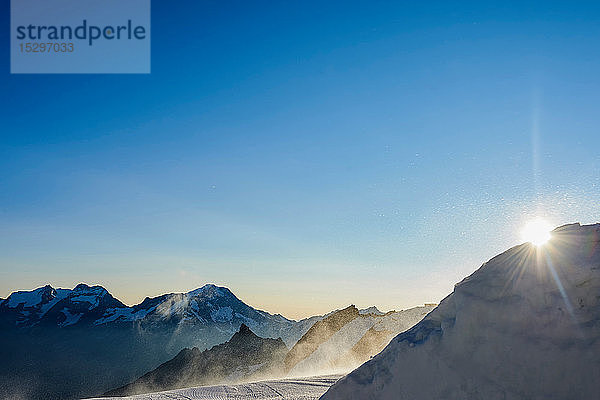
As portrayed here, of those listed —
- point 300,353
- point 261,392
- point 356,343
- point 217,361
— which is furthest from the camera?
point 217,361

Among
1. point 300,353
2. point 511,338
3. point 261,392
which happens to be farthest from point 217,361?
point 511,338

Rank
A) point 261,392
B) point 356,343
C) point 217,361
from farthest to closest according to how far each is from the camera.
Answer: point 217,361, point 356,343, point 261,392

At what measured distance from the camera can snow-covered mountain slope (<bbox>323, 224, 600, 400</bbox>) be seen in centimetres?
592

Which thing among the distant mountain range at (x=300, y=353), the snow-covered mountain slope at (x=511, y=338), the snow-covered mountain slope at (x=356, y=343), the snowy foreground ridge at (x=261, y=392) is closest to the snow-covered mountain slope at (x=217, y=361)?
the distant mountain range at (x=300, y=353)

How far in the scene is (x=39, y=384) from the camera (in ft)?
468

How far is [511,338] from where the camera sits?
6426 mm

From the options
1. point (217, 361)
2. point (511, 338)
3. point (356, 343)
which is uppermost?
point (511, 338)

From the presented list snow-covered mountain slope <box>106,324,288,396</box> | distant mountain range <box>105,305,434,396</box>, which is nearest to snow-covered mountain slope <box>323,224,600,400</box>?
distant mountain range <box>105,305,434,396</box>

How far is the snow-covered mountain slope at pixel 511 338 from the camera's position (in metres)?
5.92

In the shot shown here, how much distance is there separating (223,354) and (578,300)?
79777 millimetres

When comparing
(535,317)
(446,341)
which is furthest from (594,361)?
(446,341)

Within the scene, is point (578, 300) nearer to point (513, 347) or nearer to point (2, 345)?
point (513, 347)

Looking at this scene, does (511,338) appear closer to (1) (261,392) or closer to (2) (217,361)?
(1) (261,392)

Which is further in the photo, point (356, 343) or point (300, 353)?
point (300, 353)
